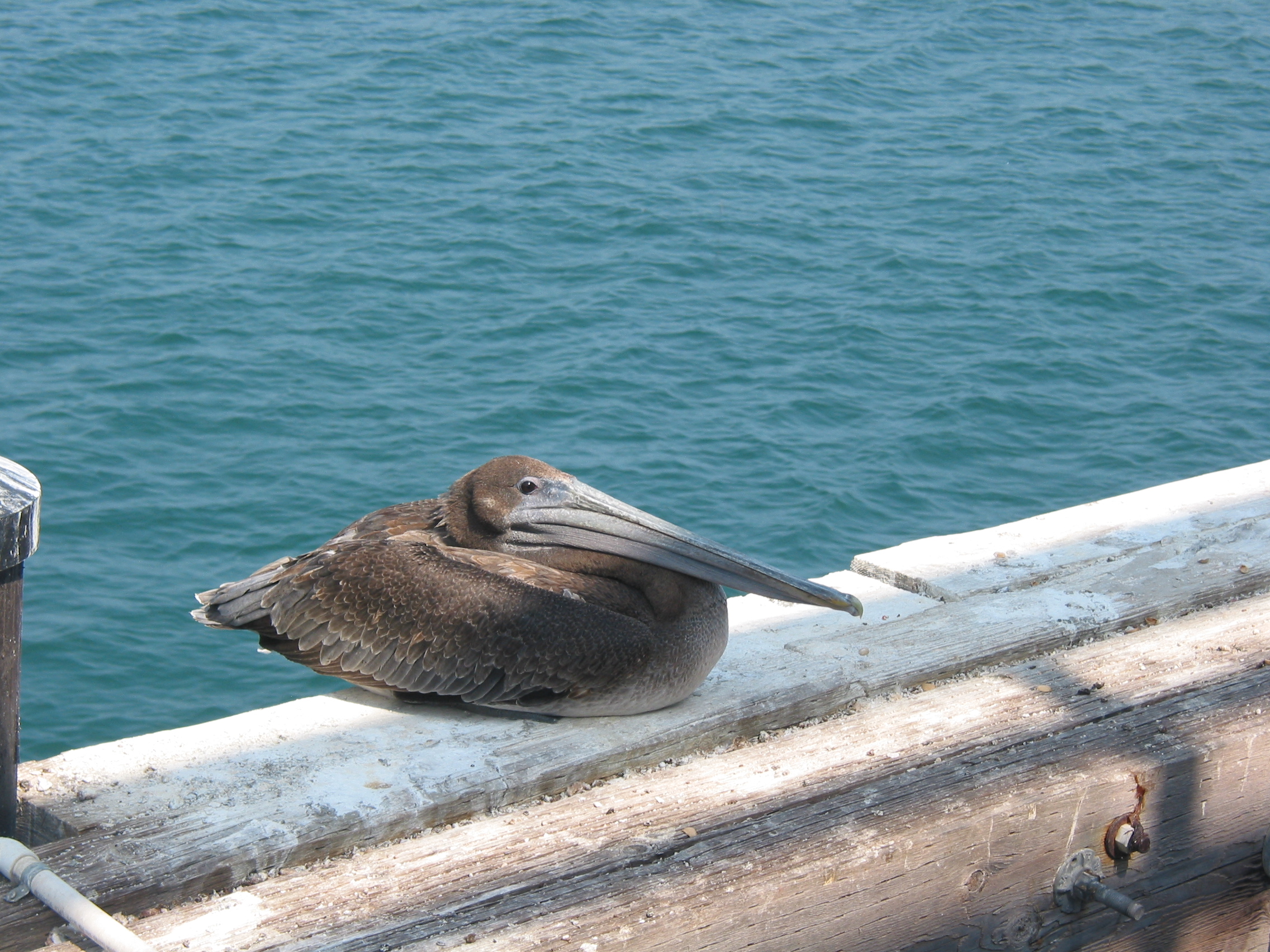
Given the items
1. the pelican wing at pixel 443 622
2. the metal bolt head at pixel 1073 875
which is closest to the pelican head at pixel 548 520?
the pelican wing at pixel 443 622

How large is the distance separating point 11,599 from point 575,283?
36.1ft

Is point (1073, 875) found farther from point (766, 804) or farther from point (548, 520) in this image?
point (548, 520)

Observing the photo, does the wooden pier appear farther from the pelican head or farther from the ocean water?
the ocean water

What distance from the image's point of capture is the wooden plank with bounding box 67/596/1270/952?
257 centimetres

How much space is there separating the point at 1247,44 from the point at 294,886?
2289cm

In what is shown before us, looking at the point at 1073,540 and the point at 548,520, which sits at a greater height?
the point at 548,520

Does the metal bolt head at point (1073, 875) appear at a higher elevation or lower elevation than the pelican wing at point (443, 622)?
lower

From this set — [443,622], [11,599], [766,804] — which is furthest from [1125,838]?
[11,599]

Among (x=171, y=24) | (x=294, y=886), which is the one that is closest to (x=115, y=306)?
(x=171, y=24)

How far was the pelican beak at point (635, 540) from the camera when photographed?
3646 mm

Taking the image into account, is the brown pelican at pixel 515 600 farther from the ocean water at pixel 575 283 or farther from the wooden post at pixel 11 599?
the ocean water at pixel 575 283

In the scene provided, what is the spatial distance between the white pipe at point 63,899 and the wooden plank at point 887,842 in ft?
0.57

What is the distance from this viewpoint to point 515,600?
3.63 m

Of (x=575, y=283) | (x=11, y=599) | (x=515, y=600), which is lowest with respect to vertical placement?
(x=575, y=283)
